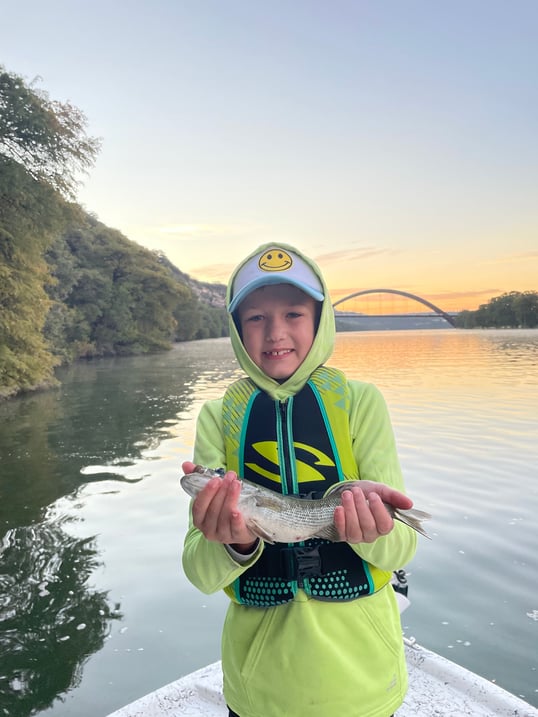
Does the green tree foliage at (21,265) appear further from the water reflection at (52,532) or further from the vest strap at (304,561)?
the vest strap at (304,561)

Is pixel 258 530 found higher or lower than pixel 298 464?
lower

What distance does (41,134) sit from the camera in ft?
80.7

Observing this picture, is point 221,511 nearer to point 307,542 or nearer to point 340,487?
point 340,487

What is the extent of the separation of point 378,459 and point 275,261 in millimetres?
960

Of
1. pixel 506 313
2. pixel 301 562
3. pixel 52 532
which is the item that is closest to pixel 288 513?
pixel 301 562

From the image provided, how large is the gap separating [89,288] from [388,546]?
183ft

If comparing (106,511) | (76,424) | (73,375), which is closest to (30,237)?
(76,424)

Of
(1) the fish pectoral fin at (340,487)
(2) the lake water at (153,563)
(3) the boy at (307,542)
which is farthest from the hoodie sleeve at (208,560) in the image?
(2) the lake water at (153,563)

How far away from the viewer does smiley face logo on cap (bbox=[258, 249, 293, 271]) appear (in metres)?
2.45

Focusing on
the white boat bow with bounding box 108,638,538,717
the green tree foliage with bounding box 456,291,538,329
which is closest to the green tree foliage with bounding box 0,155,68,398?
the white boat bow with bounding box 108,638,538,717

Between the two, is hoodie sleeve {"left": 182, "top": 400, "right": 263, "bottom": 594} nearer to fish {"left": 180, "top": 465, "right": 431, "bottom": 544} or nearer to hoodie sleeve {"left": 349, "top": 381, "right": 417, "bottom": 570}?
fish {"left": 180, "top": 465, "right": 431, "bottom": 544}

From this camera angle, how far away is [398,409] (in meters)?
18.4

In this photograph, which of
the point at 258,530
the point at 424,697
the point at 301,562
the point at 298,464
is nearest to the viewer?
the point at 258,530

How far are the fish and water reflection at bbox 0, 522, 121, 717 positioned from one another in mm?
3701
